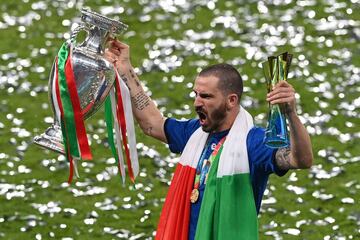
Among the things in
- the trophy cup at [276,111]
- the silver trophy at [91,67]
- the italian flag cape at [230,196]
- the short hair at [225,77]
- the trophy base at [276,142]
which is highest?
the silver trophy at [91,67]

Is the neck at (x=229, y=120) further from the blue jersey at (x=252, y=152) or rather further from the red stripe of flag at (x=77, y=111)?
the red stripe of flag at (x=77, y=111)

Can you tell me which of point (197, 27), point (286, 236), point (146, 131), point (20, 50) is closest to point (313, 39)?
point (197, 27)

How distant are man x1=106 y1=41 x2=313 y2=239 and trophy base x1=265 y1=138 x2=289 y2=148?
87 millimetres

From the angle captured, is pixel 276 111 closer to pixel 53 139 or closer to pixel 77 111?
pixel 77 111

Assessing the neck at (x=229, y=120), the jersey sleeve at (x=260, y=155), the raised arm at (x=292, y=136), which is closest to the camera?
the raised arm at (x=292, y=136)

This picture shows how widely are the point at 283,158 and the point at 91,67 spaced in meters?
1.33

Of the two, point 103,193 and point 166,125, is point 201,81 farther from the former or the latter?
point 103,193

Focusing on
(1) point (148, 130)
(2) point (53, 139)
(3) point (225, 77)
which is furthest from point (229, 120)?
(2) point (53, 139)

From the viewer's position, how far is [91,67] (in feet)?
25.7

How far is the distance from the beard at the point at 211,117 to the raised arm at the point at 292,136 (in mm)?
426

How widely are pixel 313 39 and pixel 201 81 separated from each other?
26.6 ft

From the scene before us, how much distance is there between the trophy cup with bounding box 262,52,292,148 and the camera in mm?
6957

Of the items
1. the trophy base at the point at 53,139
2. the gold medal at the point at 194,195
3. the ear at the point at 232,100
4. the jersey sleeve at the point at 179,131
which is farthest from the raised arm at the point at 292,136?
the trophy base at the point at 53,139

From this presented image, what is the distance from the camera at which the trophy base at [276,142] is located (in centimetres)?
698
